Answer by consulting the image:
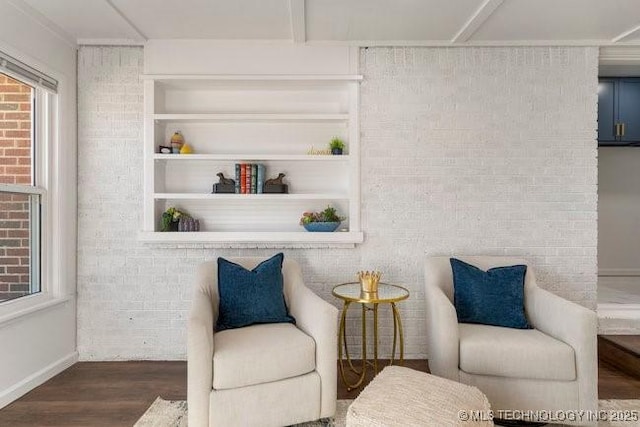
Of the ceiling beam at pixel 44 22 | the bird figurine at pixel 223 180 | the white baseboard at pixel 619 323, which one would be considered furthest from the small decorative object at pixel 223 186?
the white baseboard at pixel 619 323

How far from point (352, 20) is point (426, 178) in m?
1.26

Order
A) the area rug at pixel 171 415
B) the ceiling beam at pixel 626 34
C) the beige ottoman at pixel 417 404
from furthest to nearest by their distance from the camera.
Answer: the ceiling beam at pixel 626 34, the area rug at pixel 171 415, the beige ottoman at pixel 417 404

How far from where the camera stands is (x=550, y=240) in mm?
3064

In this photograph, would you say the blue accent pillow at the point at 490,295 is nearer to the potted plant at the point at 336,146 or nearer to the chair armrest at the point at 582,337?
the chair armrest at the point at 582,337

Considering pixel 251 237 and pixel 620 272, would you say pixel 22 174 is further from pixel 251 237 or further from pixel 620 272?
pixel 620 272

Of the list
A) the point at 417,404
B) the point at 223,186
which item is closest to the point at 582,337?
the point at 417,404

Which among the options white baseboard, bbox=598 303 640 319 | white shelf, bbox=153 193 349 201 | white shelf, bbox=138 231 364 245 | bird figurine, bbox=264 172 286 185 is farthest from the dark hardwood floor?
bird figurine, bbox=264 172 286 185

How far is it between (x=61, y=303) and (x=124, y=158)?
1151mm

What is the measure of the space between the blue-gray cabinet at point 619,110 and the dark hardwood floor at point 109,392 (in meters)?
2.46

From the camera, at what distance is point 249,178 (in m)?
3.05

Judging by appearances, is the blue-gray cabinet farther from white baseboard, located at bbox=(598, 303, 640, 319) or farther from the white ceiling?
white baseboard, located at bbox=(598, 303, 640, 319)

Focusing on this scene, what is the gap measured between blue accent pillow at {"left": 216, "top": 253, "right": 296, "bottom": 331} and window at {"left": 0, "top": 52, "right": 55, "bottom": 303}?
1338 mm

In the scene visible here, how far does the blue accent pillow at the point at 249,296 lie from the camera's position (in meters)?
2.36

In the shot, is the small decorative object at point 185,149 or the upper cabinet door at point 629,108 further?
the upper cabinet door at point 629,108
